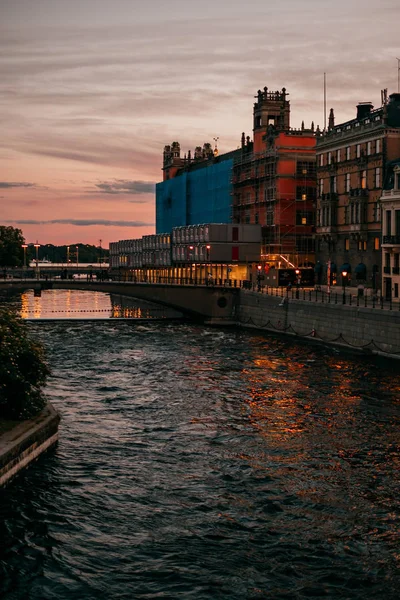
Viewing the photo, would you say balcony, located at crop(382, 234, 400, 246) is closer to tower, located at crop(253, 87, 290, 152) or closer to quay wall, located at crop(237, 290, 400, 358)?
quay wall, located at crop(237, 290, 400, 358)

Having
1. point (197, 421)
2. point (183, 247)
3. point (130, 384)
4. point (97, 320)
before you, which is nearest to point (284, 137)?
point (183, 247)

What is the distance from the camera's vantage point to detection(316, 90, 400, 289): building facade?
9800 cm

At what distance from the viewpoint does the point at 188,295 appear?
114438 millimetres

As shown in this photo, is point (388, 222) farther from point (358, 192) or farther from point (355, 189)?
point (355, 189)

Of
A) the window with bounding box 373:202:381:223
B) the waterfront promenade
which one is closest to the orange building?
the waterfront promenade

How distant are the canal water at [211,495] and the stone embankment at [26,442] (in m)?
0.62

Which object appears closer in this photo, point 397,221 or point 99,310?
point 397,221

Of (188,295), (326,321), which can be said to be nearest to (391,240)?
(326,321)

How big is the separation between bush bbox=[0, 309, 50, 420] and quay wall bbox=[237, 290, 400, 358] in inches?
1435

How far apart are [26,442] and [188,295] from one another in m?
79.3

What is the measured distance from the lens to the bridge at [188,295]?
111188mm

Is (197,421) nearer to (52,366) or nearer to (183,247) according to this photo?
(52,366)

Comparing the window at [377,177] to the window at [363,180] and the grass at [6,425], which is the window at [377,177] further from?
the grass at [6,425]

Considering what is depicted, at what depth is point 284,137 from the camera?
132125 mm
